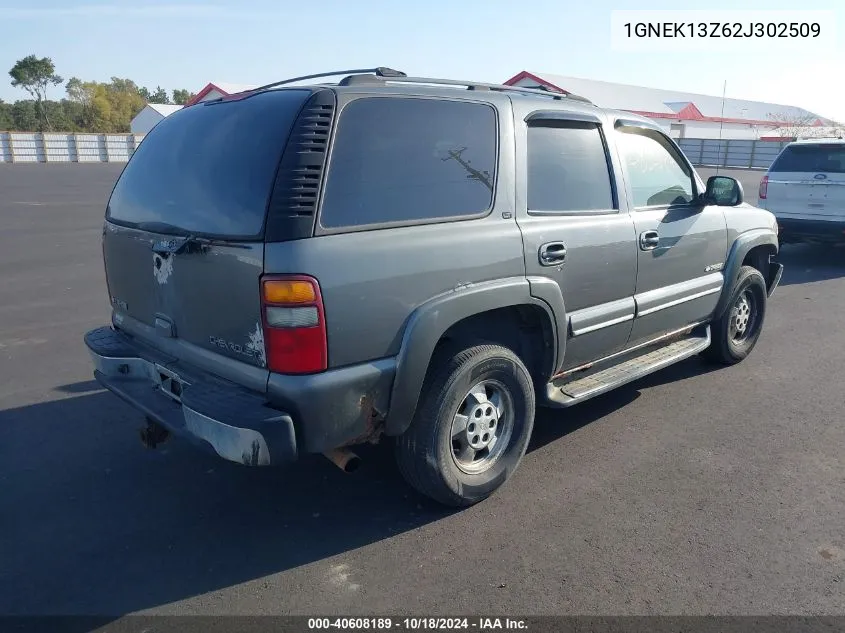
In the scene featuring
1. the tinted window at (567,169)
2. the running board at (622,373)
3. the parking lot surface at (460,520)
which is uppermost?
the tinted window at (567,169)

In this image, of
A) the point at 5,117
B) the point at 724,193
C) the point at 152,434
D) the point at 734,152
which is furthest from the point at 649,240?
the point at 5,117

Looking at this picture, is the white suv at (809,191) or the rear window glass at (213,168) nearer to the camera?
the rear window glass at (213,168)

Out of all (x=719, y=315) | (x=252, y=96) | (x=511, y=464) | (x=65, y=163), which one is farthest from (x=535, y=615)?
(x=65, y=163)

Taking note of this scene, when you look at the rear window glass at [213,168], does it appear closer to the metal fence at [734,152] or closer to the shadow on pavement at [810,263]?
the shadow on pavement at [810,263]

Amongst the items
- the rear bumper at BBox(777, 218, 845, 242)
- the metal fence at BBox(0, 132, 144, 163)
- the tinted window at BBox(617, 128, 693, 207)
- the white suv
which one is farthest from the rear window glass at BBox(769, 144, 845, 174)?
the metal fence at BBox(0, 132, 144, 163)

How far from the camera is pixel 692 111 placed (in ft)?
187

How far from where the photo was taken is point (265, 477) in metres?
3.90

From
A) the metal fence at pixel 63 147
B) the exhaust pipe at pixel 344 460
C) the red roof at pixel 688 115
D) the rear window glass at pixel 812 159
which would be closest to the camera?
the exhaust pipe at pixel 344 460

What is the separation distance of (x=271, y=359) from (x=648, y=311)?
2665mm

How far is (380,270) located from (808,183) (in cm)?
934

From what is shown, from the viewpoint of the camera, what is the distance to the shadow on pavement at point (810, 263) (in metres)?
9.70

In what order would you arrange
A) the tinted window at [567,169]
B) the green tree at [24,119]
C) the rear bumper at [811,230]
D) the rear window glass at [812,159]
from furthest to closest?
the green tree at [24,119]
the rear window glass at [812,159]
the rear bumper at [811,230]
the tinted window at [567,169]

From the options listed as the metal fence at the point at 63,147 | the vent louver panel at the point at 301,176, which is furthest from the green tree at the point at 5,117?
the vent louver panel at the point at 301,176

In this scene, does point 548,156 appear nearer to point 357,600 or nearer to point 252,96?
point 252,96
